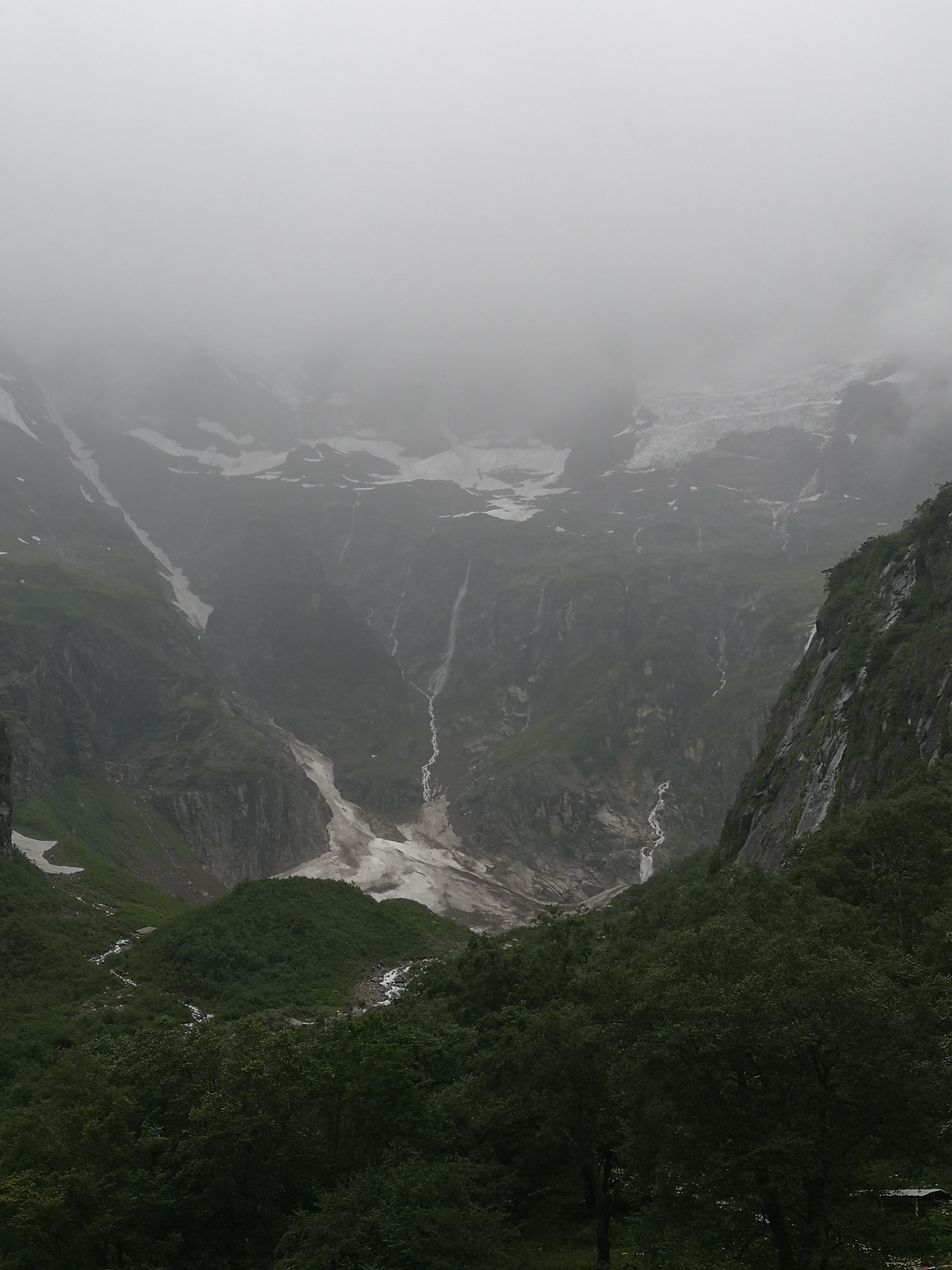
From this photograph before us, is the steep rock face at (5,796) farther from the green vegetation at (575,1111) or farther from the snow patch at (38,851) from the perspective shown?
the green vegetation at (575,1111)

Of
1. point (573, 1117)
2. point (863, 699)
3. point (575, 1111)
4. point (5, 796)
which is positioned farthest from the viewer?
point (5, 796)

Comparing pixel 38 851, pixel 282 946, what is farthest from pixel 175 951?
pixel 38 851

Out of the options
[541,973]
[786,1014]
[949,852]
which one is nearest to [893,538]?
[949,852]

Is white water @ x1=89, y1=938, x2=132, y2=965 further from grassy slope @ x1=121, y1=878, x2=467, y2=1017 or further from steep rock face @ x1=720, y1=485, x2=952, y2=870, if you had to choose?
steep rock face @ x1=720, y1=485, x2=952, y2=870

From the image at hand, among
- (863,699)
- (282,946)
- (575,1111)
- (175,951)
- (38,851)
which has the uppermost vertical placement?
(38,851)

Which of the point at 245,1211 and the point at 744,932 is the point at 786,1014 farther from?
the point at 245,1211

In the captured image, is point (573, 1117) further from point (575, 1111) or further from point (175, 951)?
point (175, 951)

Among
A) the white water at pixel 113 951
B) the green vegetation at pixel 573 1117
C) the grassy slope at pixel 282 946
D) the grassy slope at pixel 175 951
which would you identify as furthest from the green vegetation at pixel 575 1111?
the white water at pixel 113 951
